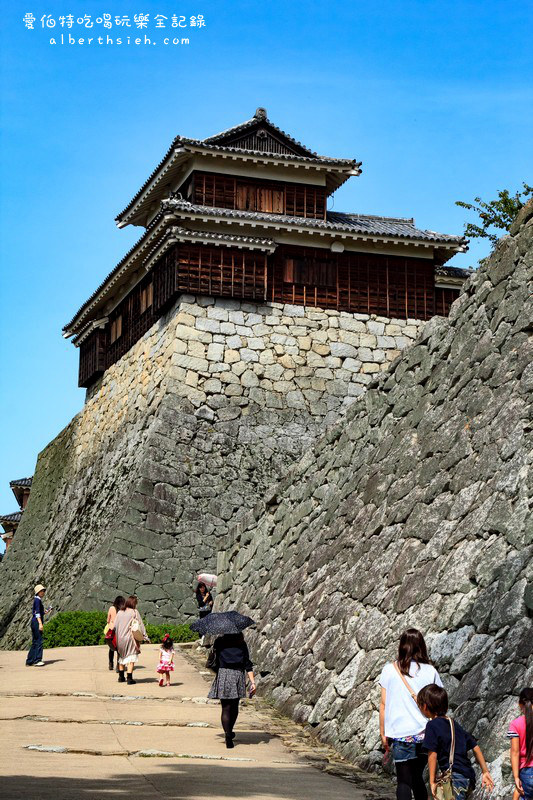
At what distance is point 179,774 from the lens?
930 cm

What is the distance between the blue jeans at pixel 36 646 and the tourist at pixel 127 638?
2559 millimetres

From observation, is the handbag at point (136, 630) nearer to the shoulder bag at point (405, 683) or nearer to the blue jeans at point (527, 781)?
the shoulder bag at point (405, 683)

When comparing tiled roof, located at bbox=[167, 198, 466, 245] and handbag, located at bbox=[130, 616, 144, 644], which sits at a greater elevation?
tiled roof, located at bbox=[167, 198, 466, 245]

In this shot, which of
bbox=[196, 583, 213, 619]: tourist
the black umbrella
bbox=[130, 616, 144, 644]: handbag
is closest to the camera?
the black umbrella

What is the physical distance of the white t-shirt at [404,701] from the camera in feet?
24.7

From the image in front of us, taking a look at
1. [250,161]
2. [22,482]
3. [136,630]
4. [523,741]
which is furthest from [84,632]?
[22,482]

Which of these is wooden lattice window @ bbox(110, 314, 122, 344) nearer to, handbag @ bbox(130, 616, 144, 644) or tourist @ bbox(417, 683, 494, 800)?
handbag @ bbox(130, 616, 144, 644)

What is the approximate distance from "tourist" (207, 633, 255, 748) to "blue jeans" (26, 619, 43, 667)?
25.5ft

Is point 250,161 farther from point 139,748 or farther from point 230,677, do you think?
point 139,748

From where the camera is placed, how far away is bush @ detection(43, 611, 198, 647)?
22125mm

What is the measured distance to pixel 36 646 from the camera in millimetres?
18656

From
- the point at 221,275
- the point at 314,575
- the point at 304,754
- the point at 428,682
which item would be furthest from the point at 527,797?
the point at 221,275

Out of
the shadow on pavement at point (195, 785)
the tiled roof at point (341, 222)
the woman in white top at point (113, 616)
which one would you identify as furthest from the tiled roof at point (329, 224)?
the shadow on pavement at point (195, 785)

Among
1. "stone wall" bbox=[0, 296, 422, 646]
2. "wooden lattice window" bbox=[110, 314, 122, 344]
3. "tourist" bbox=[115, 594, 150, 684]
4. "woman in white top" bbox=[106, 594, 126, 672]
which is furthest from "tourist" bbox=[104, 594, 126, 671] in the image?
"wooden lattice window" bbox=[110, 314, 122, 344]
